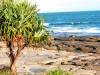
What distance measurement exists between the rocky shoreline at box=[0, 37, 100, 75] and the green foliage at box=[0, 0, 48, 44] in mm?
2973

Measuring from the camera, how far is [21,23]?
1995 cm

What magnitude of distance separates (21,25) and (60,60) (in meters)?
9.86

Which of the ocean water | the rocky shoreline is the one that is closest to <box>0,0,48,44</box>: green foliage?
the ocean water

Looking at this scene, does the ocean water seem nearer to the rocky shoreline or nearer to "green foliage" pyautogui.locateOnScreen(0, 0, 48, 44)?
"green foliage" pyautogui.locateOnScreen(0, 0, 48, 44)

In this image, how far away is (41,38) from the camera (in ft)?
67.5

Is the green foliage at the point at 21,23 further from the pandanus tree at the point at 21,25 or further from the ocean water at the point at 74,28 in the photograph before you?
the ocean water at the point at 74,28

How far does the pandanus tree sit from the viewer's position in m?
19.8

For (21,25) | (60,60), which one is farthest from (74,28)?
(21,25)

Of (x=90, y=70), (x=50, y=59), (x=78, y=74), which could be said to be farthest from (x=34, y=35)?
(x=50, y=59)

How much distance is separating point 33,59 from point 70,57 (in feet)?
9.85

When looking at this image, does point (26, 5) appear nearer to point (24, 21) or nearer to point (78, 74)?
point (24, 21)

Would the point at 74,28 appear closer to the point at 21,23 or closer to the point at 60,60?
the point at 60,60

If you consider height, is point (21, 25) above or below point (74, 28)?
above

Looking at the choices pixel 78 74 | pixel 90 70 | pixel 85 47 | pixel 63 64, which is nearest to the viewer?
pixel 78 74
